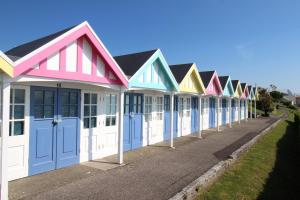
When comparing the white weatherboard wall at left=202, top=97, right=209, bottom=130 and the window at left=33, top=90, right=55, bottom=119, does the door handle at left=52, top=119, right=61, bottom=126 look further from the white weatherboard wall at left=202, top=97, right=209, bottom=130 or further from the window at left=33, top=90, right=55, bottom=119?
the white weatherboard wall at left=202, top=97, right=209, bottom=130

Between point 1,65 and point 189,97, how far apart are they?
1230cm

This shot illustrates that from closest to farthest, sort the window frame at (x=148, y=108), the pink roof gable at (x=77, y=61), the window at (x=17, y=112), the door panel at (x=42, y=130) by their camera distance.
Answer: the pink roof gable at (x=77, y=61) < the window at (x=17, y=112) < the door panel at (x=42, y=130) < the window frame at (x=148, y=108)

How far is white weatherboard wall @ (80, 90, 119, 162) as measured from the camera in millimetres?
8383

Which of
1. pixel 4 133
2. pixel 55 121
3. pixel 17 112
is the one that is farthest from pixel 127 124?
pixel 4 133

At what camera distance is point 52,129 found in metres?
7.34

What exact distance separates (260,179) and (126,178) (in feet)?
14.0

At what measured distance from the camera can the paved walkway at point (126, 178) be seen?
18.7ft

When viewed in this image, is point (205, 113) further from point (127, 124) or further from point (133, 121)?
point (127, 124)

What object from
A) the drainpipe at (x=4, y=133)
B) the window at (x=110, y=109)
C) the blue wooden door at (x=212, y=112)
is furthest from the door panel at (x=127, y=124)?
the blue wooden door at (x=212, y=112)

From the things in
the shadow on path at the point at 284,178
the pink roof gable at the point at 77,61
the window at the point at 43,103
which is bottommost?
the shadow on path at the point at 284,178

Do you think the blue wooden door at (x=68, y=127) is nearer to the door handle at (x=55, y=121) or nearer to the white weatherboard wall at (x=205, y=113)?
the door handle at (x=55, y=121)

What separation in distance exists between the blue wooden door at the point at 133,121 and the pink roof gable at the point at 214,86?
5.98 meters

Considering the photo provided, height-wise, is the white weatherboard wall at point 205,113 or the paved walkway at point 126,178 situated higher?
the white weatherboard wall at point 205,113

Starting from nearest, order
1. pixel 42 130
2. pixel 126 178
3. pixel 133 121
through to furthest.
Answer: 1. pixel 126 178
2. pixel 42 130
3. pixel 133 121
